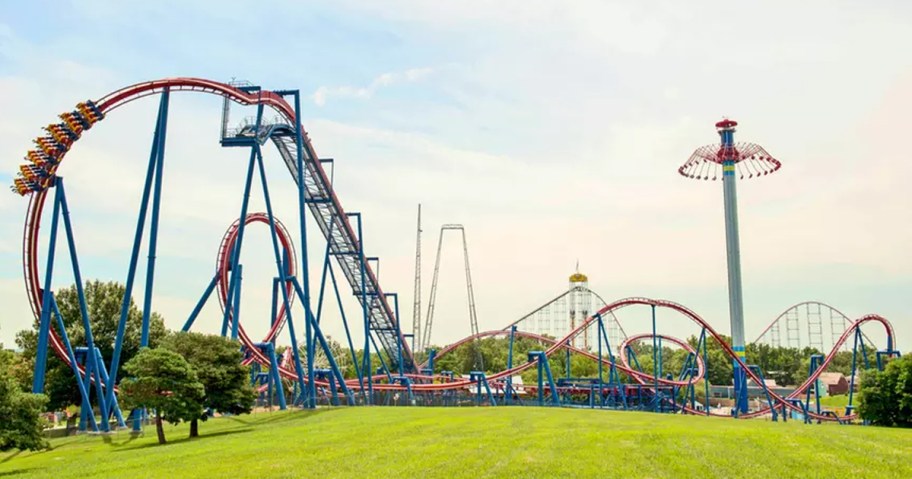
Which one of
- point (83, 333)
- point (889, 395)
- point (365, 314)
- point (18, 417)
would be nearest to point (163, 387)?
point (18, 417)

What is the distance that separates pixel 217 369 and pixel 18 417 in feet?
27.6

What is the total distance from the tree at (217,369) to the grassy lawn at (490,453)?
91.1 inches

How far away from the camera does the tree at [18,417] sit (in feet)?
74.9

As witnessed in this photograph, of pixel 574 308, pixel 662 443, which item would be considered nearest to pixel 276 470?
pixel 662 443

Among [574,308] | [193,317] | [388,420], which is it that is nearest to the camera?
[388,420]

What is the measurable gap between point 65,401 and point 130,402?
18.6 m

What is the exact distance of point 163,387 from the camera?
27547mm

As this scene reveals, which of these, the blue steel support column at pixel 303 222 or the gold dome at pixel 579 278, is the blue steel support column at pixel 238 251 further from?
the gold dome at pixel 579 278

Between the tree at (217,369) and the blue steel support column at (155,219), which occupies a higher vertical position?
the blue steel support column at (155,219)

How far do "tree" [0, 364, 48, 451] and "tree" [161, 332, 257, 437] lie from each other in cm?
673

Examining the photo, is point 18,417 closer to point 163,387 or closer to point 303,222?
point 163,387

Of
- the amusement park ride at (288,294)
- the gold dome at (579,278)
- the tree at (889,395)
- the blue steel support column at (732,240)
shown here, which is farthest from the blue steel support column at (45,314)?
the gold dome at (579,278)

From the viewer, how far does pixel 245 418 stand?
3662 cm

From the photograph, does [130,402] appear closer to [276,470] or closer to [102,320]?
[276,470]
